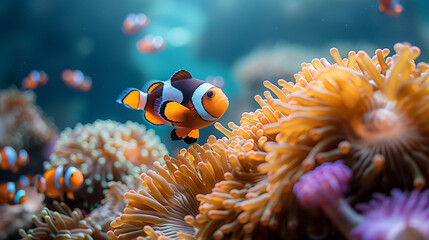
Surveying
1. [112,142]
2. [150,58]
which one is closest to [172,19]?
[150,58]

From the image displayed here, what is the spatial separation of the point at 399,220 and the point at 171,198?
92cm

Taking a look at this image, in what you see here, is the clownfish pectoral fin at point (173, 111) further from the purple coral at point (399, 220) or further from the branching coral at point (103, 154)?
the branching coral at point (103, 154)

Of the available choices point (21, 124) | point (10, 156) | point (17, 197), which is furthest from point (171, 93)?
point (21, 124)

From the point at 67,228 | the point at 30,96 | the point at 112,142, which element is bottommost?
the point at 67,228

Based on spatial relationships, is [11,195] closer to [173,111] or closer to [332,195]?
[173,111]

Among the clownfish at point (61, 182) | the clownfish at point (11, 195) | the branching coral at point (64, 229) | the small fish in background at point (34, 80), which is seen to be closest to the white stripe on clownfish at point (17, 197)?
the clownfish at point (11, 195)

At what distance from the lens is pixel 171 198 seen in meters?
1.33

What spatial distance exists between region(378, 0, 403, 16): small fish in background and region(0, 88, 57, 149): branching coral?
4745mm

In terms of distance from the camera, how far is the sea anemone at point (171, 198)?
1241 mm

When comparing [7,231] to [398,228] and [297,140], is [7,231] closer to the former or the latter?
[297,140]

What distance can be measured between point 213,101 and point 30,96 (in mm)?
4493

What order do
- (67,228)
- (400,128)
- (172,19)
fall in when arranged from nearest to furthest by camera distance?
1. (400,128)
2. (67,228)
3. (172,19)

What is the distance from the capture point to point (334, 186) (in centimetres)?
71

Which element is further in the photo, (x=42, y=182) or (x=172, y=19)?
(x=172, y=19)
